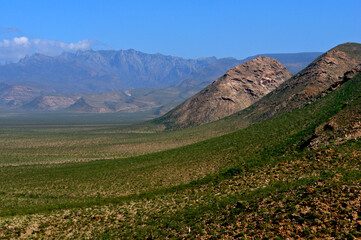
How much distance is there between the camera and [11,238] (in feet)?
77.7

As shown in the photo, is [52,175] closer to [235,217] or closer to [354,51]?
[235,217]

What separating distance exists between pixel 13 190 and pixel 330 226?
120ft

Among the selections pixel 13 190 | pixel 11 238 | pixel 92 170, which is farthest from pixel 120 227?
pixel 92 170

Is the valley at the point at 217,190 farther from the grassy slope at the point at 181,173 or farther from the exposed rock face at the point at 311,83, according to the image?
the exposed rock face at the point at 311,83

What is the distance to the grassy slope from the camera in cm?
2939

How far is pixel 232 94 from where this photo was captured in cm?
12925

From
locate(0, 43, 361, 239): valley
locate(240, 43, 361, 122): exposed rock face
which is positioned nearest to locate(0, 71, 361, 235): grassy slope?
locate(0, 43, 361, 239): valley

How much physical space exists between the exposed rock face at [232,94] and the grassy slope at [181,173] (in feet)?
203

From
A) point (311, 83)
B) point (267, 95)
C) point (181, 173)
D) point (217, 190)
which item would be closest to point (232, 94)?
point (267, 95)

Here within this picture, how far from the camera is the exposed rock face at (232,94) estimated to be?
406 ft

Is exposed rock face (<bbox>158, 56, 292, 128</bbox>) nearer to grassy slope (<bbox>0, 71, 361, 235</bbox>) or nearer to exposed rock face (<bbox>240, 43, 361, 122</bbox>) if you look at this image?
exposed rock face (<bbox>240, 43, 361, 122</bbox>)

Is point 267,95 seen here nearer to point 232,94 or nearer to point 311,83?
point 311,83

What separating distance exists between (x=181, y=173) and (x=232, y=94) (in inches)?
3571

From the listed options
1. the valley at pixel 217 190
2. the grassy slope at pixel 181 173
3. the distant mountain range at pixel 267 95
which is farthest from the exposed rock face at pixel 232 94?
the grassy slope at pixel 181 173
